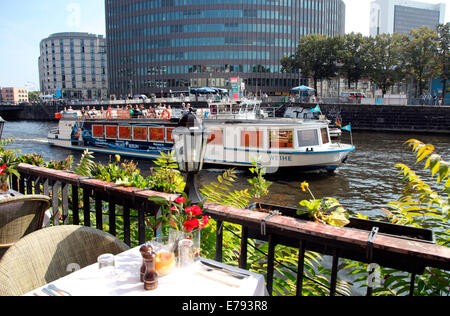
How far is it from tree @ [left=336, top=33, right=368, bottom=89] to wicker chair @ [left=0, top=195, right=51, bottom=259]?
60.0m

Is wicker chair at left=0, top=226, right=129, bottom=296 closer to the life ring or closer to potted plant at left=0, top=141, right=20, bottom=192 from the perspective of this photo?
potted plant at left=0, top=141, right=20, bottom=192

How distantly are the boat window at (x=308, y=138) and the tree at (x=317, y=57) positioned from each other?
4609 centimetres

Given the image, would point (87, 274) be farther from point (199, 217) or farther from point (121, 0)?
point (121, 0)

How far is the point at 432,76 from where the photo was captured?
51.7 metres

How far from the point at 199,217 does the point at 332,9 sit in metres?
104

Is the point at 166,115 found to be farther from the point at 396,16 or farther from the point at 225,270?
the point at 396,16

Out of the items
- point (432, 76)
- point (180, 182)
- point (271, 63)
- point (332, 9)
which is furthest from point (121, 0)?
point (180, 182)

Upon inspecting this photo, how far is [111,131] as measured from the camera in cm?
2709

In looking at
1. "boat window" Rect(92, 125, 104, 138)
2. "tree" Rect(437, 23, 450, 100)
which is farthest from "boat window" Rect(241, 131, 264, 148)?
"tree" Rect(437, 23, 450, 100)

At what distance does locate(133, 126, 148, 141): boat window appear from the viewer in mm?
24816

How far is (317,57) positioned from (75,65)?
10800 centimetres

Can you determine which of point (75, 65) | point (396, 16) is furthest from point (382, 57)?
point (396, 16)

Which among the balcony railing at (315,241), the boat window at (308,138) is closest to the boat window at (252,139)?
the boat window at (308,138)

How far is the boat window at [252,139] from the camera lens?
18.9 m
